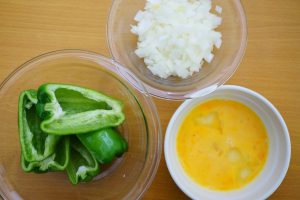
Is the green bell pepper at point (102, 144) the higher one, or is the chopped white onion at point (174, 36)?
the chopped white onion at point (174, 36)

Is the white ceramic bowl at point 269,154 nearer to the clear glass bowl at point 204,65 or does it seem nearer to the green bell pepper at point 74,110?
the clear glass bowl at point 204,65

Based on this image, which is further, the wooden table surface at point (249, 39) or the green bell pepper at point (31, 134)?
the wooden table surface at point (249, 39)

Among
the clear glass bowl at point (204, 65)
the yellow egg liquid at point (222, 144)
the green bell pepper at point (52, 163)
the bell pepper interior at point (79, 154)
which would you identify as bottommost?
the green bell pepper at point (52, 163)

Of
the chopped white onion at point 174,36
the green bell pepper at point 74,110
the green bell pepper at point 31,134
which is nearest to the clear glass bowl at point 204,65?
A: the chopped white onion at point 174,36

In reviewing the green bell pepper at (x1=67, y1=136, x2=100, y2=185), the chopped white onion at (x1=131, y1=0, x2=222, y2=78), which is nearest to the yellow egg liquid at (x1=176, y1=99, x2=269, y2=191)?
the chopped white onion at (x1=131, y1=0, x2=222, y2=78)

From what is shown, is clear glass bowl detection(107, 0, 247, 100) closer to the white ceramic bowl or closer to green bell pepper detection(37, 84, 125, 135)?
the white ceramic bowl

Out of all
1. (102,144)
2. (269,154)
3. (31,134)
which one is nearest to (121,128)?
(102,144)
